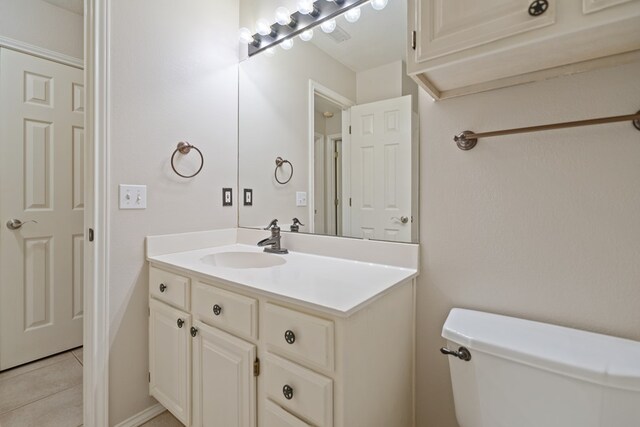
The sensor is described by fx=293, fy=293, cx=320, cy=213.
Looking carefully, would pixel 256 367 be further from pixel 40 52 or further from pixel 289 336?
pixel 40 52

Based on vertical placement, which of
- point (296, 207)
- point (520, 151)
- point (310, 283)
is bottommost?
point (310, 283)

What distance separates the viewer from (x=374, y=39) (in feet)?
4.36

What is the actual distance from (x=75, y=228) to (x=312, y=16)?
2.18 m

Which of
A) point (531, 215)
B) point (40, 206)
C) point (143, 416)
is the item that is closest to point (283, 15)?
point (531, 215)

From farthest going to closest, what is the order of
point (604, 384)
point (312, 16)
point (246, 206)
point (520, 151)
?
point (246, 206) < point (312, 16) < point (520, 151) < point (604, 384)

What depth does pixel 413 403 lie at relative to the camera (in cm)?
117

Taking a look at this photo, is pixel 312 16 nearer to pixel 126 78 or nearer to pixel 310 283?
pixel 126 78

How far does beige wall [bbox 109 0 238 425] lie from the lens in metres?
1.38

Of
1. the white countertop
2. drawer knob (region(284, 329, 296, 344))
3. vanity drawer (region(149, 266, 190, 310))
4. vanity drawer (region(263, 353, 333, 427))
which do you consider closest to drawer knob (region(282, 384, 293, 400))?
vanity drawer (region(263, 353, 333, 427))

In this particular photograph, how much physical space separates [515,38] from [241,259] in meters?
1.44

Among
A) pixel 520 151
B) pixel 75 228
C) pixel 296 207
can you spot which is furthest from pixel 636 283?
pixel 75 228

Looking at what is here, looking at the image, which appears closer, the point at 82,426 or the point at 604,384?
the point at 604,384

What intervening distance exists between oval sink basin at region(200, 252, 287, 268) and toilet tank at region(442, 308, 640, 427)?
949 millimetres

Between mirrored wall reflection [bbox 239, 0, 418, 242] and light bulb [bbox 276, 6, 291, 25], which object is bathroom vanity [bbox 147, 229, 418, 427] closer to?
mirrored wall reflection [bbox 239, 0, 418, 242]
